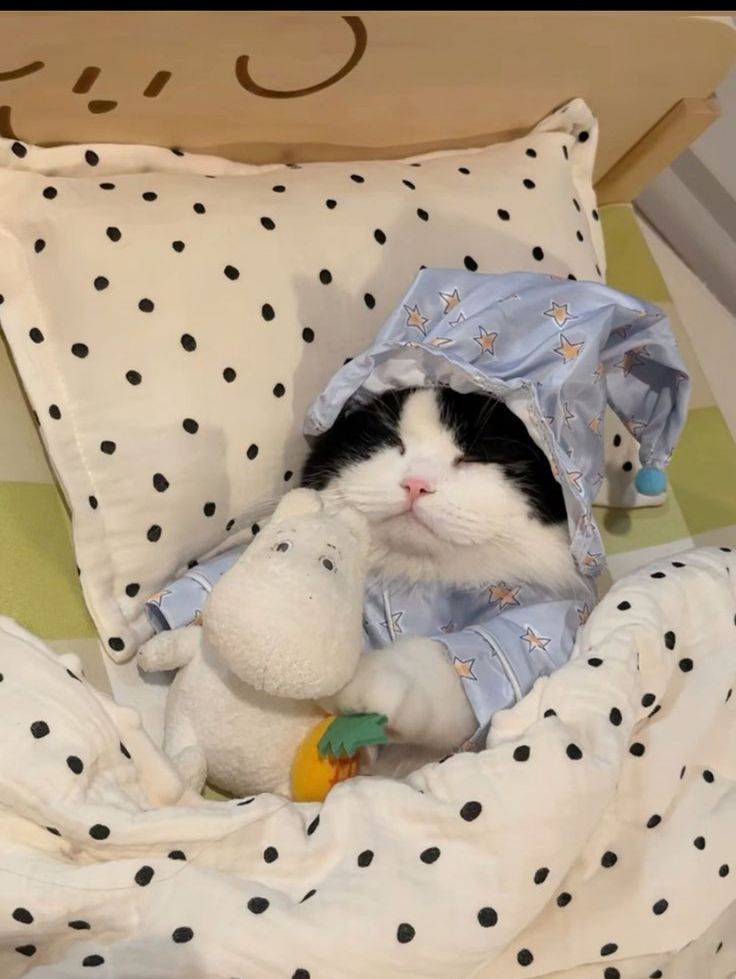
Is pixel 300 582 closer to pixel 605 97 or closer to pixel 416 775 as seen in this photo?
pixel 416 775

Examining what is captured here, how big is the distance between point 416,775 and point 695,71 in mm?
865

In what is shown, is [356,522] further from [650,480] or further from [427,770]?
[650,480]

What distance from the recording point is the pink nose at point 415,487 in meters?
0.90

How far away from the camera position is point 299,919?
76 centimetres

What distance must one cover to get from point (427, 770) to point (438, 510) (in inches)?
8.2

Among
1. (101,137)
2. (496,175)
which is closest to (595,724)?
(496,175)

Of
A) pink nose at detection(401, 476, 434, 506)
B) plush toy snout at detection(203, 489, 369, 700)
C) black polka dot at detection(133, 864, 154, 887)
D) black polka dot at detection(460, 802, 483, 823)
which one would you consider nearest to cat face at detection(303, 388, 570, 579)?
pink nose at detection(401, 476, 434, 506)

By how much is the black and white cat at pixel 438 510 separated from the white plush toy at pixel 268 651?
0.05 m

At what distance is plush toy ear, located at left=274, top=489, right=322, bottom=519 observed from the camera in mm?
864

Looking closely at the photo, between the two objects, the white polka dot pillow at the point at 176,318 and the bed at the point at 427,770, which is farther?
the white polka dot pillow at the point at 176,318

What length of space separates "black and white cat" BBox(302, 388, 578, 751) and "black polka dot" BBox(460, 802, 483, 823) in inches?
3.8

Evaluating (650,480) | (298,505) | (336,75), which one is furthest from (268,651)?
(336,75)

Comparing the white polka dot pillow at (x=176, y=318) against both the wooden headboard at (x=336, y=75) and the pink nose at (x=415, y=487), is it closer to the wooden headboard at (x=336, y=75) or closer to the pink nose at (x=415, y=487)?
the wooden headboard at (x=336, y=75)

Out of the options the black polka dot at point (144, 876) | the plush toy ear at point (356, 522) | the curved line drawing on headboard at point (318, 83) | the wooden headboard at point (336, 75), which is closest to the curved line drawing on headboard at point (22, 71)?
the wooden headboard at point (336, 75)
